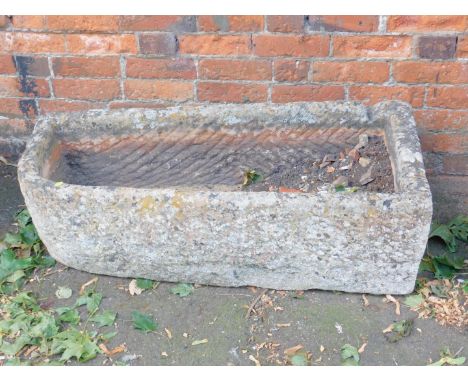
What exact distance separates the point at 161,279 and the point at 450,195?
1.39 meters

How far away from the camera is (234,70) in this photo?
8.95 feet

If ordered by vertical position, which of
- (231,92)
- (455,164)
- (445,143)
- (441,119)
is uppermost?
(231,92)

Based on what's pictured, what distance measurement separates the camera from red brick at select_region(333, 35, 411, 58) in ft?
8.45

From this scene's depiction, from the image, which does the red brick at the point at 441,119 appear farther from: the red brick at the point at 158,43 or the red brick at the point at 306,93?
the red brick at the point at 158,43

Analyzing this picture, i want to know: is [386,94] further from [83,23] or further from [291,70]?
[83,23]

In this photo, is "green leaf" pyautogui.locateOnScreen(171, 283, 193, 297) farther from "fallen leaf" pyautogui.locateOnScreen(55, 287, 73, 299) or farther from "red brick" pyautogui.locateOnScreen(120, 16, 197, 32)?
"red brick" pyautogui.locateOnScreen(120, 16, 197, 32)

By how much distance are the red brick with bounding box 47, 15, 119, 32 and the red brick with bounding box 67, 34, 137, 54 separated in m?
0.03

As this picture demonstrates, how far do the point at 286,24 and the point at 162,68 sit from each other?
1.87 ft

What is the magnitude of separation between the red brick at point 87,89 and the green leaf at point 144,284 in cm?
91

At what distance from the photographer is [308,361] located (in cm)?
208

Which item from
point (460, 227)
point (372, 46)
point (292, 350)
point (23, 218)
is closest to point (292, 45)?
point (372, 46)

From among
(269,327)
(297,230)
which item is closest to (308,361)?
(269,327)

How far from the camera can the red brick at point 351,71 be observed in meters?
2.65

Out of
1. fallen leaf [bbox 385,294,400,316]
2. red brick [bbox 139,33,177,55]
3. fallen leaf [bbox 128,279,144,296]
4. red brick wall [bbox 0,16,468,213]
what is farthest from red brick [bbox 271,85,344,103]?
fallen leaf [bbox 128,279,144,296]
